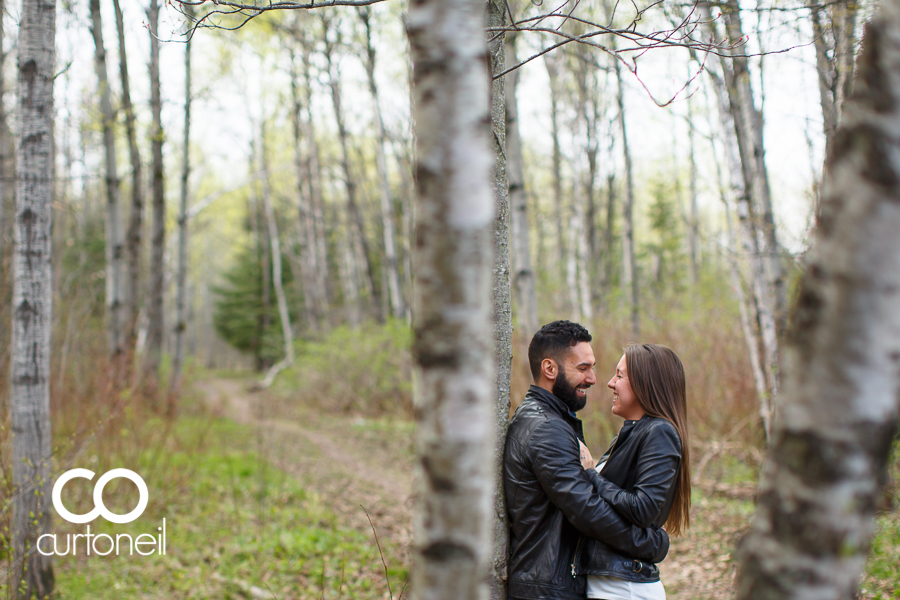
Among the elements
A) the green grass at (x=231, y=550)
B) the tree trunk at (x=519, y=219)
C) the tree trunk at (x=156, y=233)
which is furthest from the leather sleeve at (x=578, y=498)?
the tree trunk at (x=156, y=233)

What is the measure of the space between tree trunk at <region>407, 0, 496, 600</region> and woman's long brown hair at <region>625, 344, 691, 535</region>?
1387mm

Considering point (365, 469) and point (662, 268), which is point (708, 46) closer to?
point (365, 469)

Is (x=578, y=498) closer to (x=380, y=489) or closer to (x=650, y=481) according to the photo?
(x=650, y=481)

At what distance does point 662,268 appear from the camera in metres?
20.1

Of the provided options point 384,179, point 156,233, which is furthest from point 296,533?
point 384,179

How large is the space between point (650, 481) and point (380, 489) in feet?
18.8

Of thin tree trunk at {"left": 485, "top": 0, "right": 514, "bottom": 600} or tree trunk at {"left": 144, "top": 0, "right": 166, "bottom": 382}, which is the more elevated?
tree trunk at {"left": 144, "top": 0, "right": 166, "bottom": 382}

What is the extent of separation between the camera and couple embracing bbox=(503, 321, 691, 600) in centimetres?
204

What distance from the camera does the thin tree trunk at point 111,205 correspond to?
8.20 metres

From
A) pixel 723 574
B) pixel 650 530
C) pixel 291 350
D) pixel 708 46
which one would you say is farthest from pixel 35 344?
pixel 291 350

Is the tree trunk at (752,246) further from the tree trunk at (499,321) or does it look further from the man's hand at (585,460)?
the tree trunk at (499,321)

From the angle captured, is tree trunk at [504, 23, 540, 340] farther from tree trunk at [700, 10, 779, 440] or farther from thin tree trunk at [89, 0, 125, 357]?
thin tree trunk at [89, 0, 125, 357]

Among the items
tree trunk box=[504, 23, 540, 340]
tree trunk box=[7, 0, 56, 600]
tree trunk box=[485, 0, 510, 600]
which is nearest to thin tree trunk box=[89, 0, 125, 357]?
tree trunk box=[7, 0, 56, 600]

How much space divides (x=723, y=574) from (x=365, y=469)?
5.24 metres
